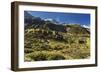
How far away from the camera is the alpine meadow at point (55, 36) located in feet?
6.60

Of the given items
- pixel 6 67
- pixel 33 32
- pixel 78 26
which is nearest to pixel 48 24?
pixel 33 32

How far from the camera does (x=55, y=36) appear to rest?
2104 millimetres

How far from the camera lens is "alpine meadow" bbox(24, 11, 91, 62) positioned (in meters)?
2.01

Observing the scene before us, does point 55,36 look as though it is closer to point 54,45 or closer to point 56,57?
point 54,45

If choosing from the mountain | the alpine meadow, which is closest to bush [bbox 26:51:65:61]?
the alpine meadow

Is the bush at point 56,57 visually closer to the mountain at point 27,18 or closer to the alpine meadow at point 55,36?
the alpine meadow at point 55,36

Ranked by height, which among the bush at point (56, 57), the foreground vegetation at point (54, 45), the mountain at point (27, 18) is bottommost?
the bush at point (56, 57)

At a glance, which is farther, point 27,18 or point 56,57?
point 56,57

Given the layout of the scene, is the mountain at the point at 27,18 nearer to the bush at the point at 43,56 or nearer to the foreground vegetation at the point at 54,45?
the foreground vegetation at the point at 54,45

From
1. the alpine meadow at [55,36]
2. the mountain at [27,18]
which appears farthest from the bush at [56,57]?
the mountain at [27,18]

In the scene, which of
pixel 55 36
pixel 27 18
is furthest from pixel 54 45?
pixel 27 18

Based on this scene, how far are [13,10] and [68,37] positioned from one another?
57 cm

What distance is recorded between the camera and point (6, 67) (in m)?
1.95

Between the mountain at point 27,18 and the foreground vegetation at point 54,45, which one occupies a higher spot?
the mountain at point 27,18
